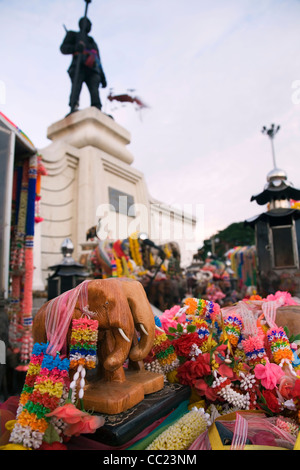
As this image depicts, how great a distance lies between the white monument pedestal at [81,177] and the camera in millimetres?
8688

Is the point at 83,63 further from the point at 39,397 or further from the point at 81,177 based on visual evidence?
the point at 39,397

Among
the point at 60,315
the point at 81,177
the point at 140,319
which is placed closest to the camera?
the point at 60,315

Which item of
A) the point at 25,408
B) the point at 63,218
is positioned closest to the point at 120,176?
the point at 63,218

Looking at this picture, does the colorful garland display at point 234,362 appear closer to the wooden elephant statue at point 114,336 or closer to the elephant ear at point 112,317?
the wooden elephant statue at point 114,336

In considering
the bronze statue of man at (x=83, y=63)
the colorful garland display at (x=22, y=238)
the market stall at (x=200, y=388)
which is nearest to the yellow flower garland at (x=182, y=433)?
the market stall at (x=200, y=388)

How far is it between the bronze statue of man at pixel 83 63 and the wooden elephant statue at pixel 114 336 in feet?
37.4

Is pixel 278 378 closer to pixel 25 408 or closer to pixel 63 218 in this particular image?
pixel 25 408

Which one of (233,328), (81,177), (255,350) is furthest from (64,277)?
(81,177)

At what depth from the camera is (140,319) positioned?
1.51 metres

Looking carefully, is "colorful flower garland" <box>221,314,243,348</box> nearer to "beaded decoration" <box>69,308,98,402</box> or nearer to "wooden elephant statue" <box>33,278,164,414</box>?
"wooden elephant statue" <box>33,278,164,414</box>

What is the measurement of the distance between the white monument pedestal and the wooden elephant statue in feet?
21.6

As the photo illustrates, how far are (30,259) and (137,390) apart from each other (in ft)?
10.6

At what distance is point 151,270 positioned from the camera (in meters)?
8.10

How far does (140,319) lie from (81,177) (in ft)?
28.7
